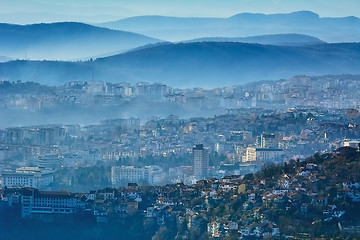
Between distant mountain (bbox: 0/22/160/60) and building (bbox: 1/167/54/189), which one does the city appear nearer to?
building (bbox: 1/167/54/189)

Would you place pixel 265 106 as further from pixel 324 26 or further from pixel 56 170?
pixel 324 26

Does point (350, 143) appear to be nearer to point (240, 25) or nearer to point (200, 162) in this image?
point (200, 162)

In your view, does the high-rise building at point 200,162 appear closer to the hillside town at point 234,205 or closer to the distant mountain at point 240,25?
the hillside town at point 234,205

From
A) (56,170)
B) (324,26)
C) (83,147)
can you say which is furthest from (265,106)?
(324,26)

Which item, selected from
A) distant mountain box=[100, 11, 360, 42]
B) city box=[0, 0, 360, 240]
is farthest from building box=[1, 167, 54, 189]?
distant mountain box=[100, 11, 360, 42]

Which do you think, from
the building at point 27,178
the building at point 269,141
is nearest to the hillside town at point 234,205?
the building at point 27,178
